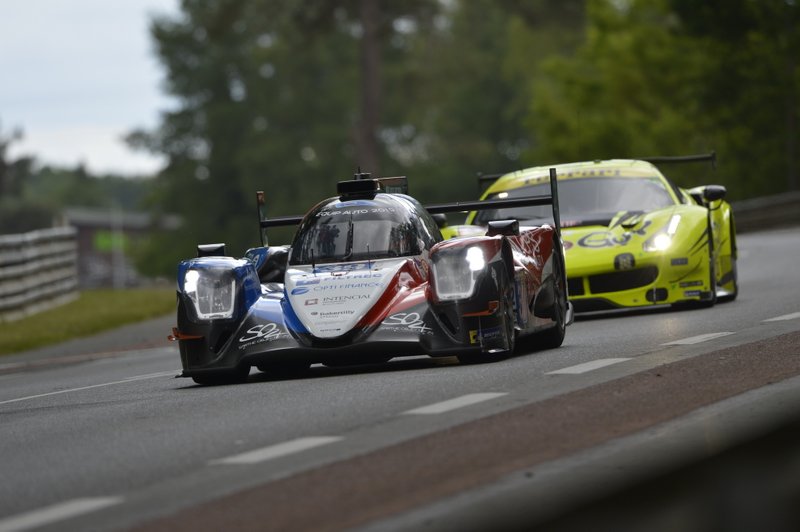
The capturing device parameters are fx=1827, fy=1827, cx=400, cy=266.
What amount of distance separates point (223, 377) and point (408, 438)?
15.2 feet

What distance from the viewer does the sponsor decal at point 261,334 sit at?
473 inches

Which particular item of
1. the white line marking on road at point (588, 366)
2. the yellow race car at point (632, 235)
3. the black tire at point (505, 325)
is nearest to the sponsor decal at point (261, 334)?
the black tire at point (505, 325)

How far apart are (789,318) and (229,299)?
16.1 ft

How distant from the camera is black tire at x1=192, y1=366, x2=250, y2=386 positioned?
12.3m

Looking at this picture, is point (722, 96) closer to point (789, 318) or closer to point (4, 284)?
point (4, 284)

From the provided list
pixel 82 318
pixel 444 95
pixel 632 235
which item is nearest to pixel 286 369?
pixel 632 235

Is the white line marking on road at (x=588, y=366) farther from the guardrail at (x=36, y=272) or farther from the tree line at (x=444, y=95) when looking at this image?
the tree line at (x=444, y=95)

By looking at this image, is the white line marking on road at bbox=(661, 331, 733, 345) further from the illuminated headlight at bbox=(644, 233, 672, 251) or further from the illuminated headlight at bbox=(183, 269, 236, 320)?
the illuminated headlight at bbox=(644, 233, 672, 251)

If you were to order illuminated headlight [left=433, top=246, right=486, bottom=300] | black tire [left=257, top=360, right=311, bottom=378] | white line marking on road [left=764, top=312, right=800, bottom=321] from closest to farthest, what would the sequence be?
illuminated headlight [left=433, top=246, right=486, bottom=300], black tire [left=257, top=360, right=311, bottom=378], white line marking on road [left=764, top=312, right=800, bottom=321]

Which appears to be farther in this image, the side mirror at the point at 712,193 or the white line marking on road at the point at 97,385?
the side mirror at the point at 712,193

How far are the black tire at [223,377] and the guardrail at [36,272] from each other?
16.0 meters

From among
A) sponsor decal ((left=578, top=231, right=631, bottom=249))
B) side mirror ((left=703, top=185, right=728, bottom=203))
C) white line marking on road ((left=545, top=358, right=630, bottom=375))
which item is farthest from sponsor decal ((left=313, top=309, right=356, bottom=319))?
side mirror ((left=703, top=185, right=728, bottom=203))

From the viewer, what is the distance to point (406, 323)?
11.9 metres

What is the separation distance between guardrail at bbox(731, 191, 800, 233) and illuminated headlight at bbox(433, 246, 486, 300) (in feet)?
95.5
